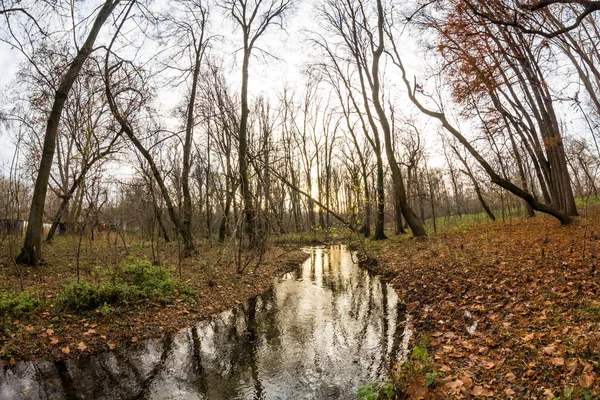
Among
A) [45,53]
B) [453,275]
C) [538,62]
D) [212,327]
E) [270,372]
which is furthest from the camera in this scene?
[538,62]

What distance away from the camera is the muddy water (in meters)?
4.62

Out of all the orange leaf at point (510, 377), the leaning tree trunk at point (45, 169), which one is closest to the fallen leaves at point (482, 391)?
the orange leaf at point (510, 377)

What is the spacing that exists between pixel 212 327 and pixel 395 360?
383cm

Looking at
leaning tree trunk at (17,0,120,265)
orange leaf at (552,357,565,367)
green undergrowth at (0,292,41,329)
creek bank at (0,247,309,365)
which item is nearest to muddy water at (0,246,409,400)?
creek bank at (0,247,309,365)

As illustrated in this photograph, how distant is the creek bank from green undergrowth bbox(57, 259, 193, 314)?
0.55ft

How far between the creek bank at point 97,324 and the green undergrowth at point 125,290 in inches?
6.6

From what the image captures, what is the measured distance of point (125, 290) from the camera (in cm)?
723

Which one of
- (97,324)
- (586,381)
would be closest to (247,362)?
(97,324)

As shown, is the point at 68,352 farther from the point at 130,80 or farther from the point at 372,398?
the point at 130,80

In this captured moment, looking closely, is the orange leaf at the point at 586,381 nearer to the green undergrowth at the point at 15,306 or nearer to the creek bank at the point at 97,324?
the creek bank at the point at 97,324

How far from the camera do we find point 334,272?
13195mm

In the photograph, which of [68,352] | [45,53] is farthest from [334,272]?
[45,53]

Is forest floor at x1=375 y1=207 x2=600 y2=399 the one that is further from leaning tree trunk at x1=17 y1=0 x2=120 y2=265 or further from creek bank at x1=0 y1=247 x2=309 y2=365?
leaning tree trunk at x1=17 y1=0 x2=120 y2=265

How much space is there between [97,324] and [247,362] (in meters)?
3.09
